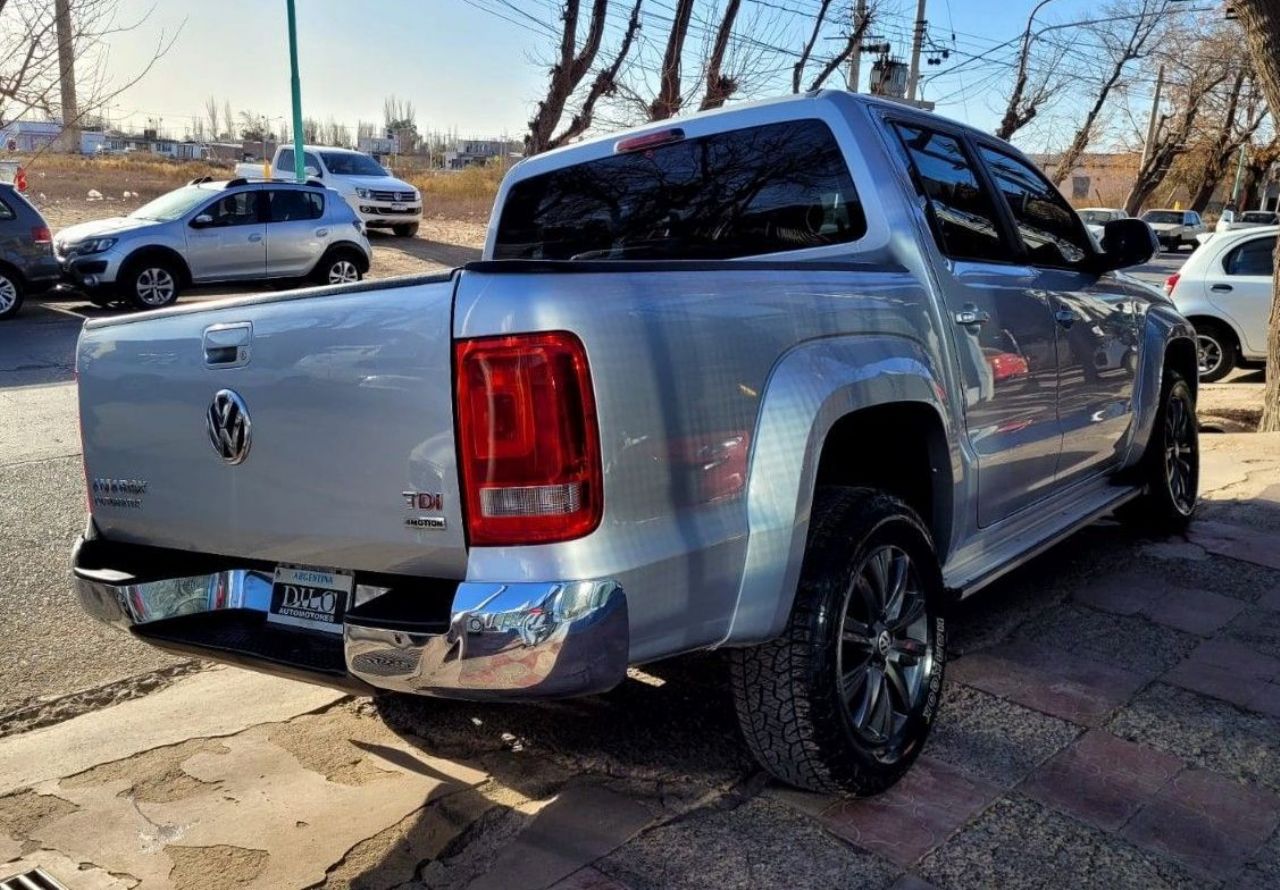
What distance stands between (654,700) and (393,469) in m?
1.60

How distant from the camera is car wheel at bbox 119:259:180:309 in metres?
14.3

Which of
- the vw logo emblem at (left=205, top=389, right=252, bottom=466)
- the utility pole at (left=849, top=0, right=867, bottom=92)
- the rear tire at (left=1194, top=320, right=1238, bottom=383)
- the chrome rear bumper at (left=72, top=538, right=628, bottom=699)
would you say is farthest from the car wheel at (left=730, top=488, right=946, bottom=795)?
the utility pole at (left=849, top=0, right=867, bottom=92)

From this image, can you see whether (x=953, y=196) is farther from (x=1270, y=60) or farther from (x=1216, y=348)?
(x=1216, y=348)

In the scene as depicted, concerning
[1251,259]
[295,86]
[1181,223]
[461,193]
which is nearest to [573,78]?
[295,86]

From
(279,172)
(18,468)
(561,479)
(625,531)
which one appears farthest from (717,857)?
(279,172)

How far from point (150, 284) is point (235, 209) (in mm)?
1706

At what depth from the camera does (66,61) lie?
37.2 ft

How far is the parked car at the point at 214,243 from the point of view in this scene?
14352 millimetres

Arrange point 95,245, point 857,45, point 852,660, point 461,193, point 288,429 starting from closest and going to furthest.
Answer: point 288,429
point 852,660
point 95,245
point 857,45
point 461,193

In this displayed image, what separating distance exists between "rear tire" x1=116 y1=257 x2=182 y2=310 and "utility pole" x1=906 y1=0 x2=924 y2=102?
20214mm

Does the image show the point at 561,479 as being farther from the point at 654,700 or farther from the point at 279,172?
the point at 279,172

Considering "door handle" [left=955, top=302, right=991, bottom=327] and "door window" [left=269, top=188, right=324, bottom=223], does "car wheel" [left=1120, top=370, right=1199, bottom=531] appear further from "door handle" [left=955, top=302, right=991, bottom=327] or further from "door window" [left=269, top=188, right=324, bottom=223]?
"door window" [left=269, top=188, right=324, bottom=223]

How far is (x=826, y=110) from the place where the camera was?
11.9 ft

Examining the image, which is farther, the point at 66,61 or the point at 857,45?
the point at 857,45
